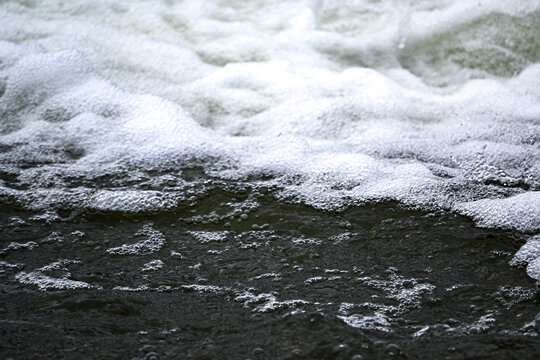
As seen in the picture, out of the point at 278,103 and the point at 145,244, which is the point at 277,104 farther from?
the point at 145,244

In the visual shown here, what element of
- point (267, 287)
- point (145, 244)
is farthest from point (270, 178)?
point (267, 287)

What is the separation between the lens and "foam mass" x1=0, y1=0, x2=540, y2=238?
96.0 inches

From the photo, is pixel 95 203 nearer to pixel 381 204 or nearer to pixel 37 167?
pixel 37 167

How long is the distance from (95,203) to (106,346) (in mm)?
864

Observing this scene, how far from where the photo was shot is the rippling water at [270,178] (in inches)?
65.6

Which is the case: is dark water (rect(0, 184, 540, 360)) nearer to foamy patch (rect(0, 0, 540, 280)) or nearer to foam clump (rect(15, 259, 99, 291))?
foam clump (rect(15, 259, 99, 291))

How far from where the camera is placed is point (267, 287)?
183 cm

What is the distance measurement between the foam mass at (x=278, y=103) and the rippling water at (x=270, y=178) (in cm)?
1

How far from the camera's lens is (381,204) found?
2.31 meters

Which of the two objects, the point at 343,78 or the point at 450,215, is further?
the point at 343,78

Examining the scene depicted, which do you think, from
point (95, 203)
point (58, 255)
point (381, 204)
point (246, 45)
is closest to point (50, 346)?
point (58, 255)

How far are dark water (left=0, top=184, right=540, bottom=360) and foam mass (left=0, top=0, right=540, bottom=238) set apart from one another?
15 cm

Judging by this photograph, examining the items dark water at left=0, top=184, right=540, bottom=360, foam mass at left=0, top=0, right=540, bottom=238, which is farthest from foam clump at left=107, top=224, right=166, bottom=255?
foam mass at left=0, top=0, right=540, bottom=238

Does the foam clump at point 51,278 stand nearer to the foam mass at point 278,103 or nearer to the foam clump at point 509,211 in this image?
the foam mass at point 278,103
